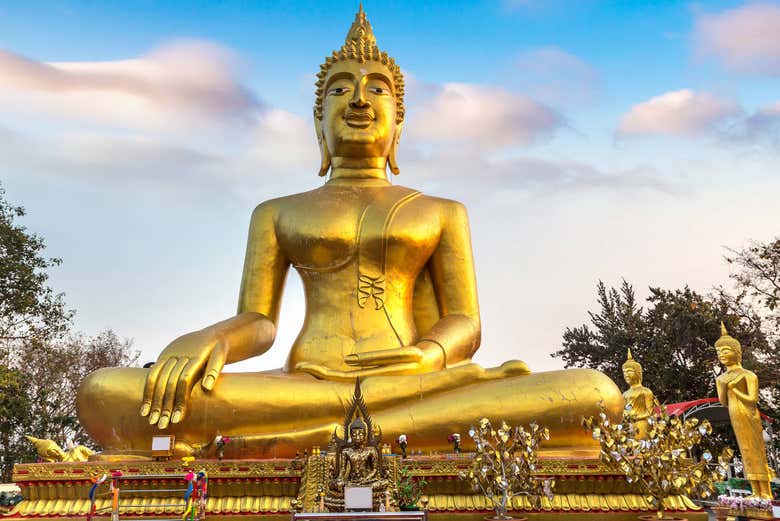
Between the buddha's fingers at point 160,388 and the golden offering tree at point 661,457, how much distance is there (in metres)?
3.67

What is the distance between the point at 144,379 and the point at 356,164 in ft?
12.5

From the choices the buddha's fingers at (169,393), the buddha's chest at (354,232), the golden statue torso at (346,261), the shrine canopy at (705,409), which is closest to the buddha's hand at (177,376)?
the buddha's fingers at (169,393)

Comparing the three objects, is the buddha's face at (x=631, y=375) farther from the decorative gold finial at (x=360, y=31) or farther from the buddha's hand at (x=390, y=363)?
the decorative gold finial at (x=360, y=31)

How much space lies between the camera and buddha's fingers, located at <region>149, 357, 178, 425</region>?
20.5 feet

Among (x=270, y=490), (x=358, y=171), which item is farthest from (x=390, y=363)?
(x=358, y=171)

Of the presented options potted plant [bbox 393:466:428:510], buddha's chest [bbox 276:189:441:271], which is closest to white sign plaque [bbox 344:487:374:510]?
potted plant [bbox 393:466:428:510]

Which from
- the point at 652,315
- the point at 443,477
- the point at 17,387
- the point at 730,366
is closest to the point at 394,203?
the point at 443,477

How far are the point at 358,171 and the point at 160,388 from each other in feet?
12.5

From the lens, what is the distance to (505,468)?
17.3ft

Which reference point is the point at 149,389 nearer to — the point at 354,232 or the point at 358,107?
the point at 354,232

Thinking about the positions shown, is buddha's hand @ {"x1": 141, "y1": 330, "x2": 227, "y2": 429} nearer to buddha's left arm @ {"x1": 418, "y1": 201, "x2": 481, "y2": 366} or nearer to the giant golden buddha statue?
the giant golden buddha statue

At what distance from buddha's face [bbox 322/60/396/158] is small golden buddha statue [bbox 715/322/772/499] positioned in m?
5.13

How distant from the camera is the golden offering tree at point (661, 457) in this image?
5.14 metres

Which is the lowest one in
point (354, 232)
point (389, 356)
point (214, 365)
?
point (214, 365)
